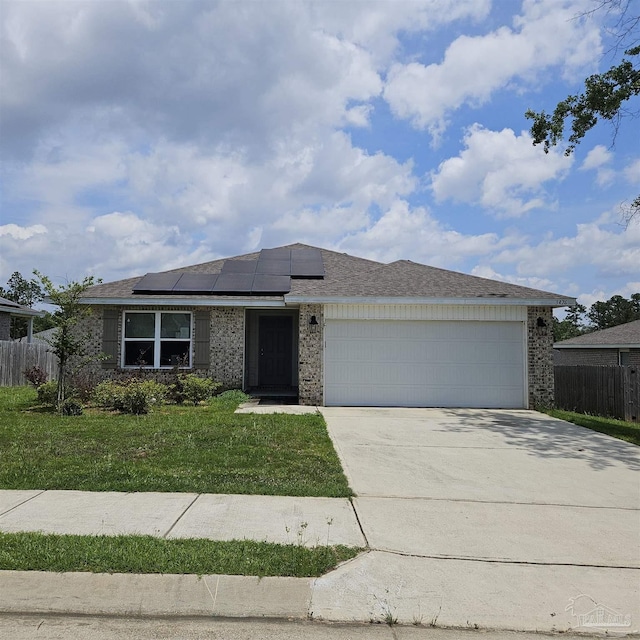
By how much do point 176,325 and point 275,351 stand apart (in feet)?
12.0

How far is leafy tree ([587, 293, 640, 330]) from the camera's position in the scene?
48.3 meters

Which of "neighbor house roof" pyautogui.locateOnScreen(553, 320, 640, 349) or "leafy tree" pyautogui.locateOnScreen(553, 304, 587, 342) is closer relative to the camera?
"neighbor house roof" pyautogui.locateOnScreen(553, 320, 640, 349)

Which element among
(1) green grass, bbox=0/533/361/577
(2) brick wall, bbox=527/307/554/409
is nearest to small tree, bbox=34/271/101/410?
(1) green grass, bbox=0/533/361/577

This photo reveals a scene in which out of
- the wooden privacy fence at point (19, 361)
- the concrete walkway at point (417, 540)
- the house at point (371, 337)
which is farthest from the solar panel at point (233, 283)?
the concrete walkway at point (417, 540)

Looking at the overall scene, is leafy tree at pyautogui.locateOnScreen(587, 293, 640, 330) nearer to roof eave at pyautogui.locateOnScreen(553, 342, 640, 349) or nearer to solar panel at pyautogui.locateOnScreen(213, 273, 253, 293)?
roof eave at pyautogui.locateOnScreen(553, 342, 640, 349)

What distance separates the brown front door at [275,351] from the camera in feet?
56.5

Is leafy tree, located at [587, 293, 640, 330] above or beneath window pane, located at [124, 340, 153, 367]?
above

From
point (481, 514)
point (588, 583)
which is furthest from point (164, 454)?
point (588, 583)

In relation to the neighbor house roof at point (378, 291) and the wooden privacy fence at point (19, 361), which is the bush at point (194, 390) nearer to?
the neighbor house roof at point (378, 291)

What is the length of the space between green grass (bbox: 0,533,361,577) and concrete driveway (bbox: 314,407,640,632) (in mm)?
298

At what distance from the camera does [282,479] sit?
20.8 ft

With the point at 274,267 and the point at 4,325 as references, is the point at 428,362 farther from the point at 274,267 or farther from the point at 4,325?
the point at 4,325

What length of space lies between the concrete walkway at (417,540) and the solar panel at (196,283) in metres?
8.59

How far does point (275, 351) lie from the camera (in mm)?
17375
